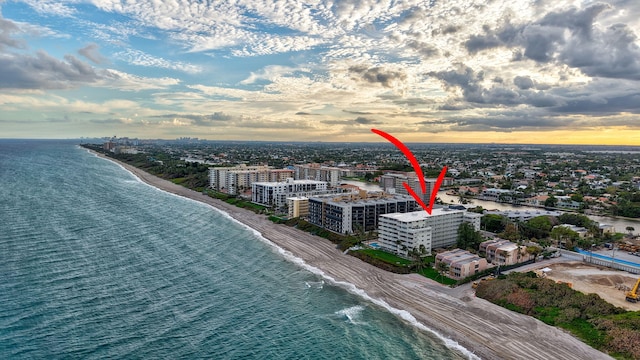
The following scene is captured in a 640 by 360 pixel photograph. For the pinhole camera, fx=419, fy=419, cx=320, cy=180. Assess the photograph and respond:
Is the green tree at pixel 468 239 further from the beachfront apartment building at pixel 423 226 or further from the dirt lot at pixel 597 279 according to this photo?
the dirt lot at pixel 597 279

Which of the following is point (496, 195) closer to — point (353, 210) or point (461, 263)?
point (353, 210)


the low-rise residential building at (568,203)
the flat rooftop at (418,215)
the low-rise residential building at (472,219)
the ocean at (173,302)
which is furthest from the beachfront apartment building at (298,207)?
the low-rise residential building at (568,203)

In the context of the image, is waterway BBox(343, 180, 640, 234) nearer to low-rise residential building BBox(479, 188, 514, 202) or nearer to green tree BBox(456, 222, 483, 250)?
low-rise residential building BBox(479, 188, 514, 202)

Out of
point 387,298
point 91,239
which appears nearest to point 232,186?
point 91,239

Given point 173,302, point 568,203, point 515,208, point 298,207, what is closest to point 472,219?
point 298,207

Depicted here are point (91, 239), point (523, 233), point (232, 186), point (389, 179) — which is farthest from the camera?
point (389, 179)

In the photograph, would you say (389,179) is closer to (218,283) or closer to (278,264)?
(278,264)

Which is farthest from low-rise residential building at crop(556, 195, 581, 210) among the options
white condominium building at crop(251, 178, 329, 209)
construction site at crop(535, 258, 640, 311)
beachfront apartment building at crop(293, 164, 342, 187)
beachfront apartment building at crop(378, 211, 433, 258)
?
beachfront apartment building at crop(378, 211, 433, 258)
